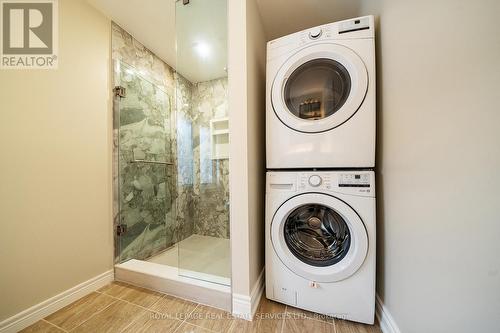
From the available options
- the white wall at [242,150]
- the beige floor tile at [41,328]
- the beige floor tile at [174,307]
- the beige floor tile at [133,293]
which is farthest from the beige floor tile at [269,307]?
the beige floor tile at [41,328]

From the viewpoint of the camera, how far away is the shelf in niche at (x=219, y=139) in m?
1.53

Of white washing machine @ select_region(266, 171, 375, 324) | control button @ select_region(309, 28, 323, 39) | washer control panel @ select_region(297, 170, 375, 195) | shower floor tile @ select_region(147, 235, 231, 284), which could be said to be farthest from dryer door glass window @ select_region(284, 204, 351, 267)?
control button @ select_region(309, 28, 323, 39)

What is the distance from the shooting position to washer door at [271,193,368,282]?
36.4 inches

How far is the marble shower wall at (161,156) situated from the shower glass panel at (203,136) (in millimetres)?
11

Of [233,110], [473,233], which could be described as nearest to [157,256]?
[233,110]

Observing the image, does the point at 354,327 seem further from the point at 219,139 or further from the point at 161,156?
the point at 161,156

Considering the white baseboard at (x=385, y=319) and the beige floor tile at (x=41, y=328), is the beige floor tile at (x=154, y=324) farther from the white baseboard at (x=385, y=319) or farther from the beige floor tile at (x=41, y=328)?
the white baseboard at (x=385, y=319)

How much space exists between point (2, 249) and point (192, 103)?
164cm

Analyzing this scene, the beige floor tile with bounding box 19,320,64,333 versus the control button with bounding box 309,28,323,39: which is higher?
the control button with bounding box 309,28,323,39

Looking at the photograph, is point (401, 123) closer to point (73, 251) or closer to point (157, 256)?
point (73, 251)

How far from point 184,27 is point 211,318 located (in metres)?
2.22

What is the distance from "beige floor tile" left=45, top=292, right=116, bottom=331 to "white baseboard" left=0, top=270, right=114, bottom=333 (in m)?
0.03

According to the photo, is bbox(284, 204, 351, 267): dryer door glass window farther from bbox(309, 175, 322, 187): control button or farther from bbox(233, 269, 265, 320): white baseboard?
bbox(233, 269, 265, 320): white baseboard

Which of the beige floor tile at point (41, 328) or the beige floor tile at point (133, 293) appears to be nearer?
the beige floor tile at point (41, 328)
